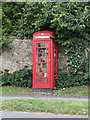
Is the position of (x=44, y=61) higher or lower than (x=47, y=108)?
higher

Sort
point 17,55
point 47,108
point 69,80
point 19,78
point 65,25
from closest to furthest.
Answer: point 47,108
point 65,25
point 69,80
point 19,78
point 17,55

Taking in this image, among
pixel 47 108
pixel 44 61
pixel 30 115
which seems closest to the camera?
pixel 30 115

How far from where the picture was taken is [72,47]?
880 centimetres

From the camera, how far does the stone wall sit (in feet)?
30.9

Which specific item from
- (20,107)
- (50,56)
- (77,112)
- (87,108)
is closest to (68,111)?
(77,112)

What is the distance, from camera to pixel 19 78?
894cm

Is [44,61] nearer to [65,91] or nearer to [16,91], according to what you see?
[65,91]

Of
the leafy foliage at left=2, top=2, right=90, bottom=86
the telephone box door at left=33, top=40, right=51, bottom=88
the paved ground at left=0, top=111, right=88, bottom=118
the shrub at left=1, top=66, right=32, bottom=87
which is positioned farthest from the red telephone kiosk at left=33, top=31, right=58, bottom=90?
the paved ground at left=0, top=111, right=88, bottom=118

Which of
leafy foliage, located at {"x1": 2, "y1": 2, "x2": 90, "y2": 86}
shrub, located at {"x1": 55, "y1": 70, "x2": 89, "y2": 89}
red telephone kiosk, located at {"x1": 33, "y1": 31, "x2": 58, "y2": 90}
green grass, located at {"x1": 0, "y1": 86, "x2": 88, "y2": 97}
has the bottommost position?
green grass, located at {"x1": 0, "y1": 86, "x2": 88, "y2": 97}

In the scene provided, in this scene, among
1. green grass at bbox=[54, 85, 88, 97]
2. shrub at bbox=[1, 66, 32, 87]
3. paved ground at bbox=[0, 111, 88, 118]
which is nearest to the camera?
paved ground at bbox=[0, 111, 88, 118]

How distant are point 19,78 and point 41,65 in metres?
1.56

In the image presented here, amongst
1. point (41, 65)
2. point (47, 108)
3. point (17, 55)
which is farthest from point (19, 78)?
point (47, 108)

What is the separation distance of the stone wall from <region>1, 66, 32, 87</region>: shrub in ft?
1.42

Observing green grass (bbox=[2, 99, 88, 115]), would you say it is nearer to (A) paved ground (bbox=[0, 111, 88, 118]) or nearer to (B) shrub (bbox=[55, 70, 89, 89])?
(A) paved ground (bbox=[0, 111, 88, 118])
